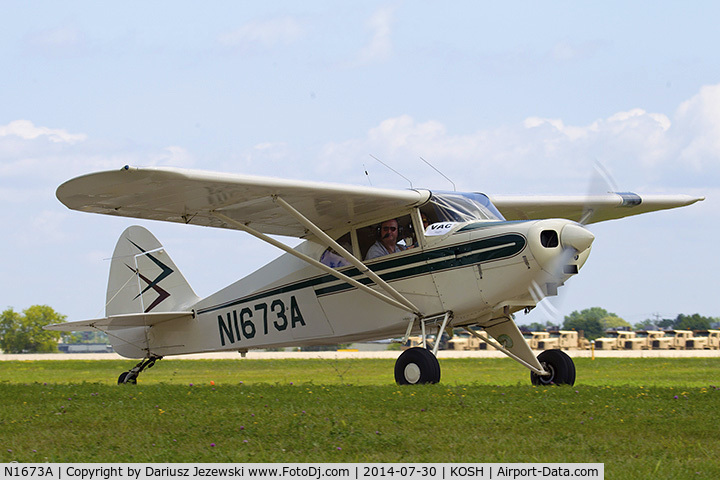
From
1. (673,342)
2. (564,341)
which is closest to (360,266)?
(673,342)

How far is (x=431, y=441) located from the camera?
6.76 meters

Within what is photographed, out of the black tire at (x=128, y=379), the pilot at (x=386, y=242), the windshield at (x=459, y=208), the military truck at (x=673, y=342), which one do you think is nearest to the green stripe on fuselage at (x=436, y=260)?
the pilot at (x=386, y=242)

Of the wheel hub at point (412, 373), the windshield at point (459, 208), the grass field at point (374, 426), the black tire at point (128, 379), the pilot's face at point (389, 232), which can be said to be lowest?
the black tire at point (128, 379)

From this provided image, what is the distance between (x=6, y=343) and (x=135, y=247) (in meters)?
71.5

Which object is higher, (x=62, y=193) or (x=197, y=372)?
(x=62, y=193)

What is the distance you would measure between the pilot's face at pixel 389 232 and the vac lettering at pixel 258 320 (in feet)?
7.54

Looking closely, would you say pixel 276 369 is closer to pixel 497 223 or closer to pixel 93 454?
pixel 497 223

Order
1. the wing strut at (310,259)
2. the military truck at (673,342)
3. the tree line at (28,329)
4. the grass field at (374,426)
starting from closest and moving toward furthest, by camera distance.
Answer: the grass field at (374,426)
the wing strut at (310,259)
the military truck at (673,342)
the tree line at (28,329)

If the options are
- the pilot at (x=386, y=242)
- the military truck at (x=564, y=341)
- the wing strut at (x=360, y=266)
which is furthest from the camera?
the military truck at (x=564, y=341)

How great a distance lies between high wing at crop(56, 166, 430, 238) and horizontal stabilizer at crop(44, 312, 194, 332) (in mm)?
3362

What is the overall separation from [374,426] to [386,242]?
6.23 metres

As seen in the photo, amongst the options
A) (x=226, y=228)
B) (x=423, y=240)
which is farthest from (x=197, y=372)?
(x=423, y=240)

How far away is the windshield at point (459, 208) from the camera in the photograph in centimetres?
1291
